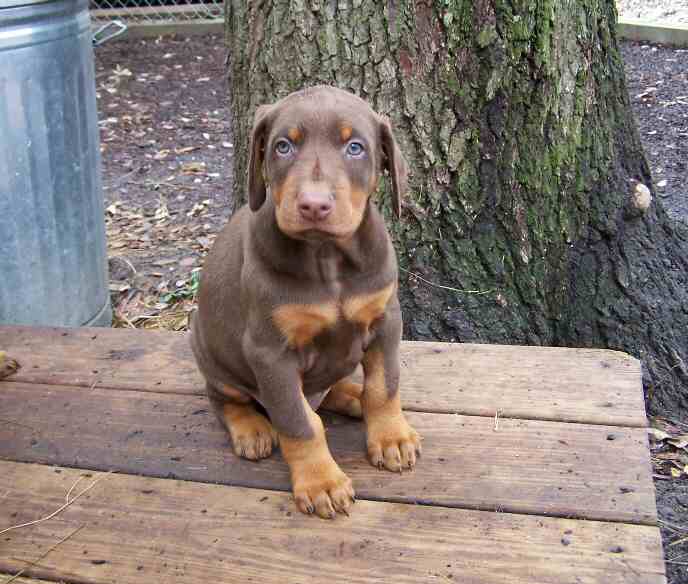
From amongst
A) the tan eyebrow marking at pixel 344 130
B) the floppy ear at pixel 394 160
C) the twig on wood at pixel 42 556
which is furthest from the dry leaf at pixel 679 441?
the twig on wood at pixel 42 556

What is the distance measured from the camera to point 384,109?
338 cm

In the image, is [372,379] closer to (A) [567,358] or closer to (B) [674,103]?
(A) [567,358]

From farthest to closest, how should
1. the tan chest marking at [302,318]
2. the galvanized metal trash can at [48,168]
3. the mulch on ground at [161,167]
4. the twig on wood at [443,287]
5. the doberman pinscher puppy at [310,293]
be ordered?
1. the mulch on ground at [161,167]
2. the galvanized metal trash can at [48,168]
3. the twig on wood at [443,287]
4. the tan chest marking at [302,318]
5. the doberman pinscher puppy at [310,293]

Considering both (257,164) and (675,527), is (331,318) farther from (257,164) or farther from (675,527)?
(675,527)

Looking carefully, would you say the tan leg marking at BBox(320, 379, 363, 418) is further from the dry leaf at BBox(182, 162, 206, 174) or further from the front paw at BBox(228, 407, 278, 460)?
the dry leaf at BBox(182, 162, 206, 174)

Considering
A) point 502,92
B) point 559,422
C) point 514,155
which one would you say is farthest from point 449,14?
point 559,422

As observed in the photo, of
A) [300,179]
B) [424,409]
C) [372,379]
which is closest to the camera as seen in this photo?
[300,179]

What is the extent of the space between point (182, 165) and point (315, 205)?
18.0 ft

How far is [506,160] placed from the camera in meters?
3.48

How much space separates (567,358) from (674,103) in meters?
4.80

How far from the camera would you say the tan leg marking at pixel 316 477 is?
244 cm

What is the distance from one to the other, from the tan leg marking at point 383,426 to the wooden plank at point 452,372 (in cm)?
26

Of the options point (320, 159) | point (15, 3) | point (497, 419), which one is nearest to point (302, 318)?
point (320, 159)

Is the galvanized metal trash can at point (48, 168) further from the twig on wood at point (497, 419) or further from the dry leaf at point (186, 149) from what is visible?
the dry leaf at point (186, 149)
